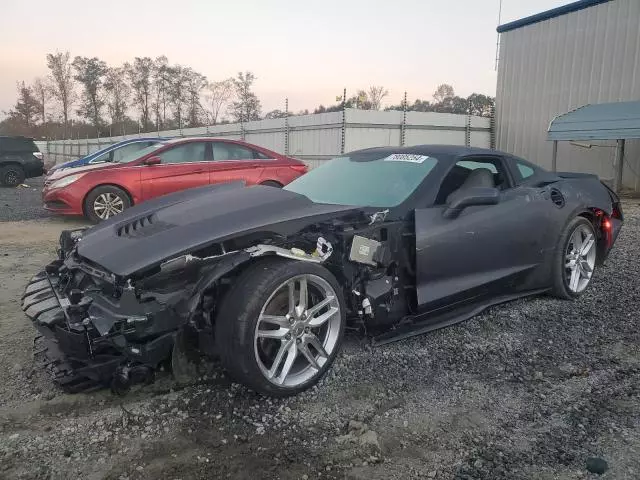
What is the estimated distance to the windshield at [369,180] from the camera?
3547mm

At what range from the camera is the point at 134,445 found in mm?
2311

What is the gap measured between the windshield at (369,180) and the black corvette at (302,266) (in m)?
0.02

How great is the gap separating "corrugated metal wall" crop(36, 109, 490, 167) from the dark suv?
7.27 metres

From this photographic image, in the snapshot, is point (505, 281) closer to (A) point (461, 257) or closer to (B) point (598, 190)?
(A) point (461, 257)

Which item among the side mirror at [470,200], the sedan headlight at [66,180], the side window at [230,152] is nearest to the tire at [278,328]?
the side mirror at [470,200]

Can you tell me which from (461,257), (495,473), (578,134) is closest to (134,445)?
(495,473)

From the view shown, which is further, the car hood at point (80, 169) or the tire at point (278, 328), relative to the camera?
the car hood at point (80, 169)

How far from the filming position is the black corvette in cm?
255

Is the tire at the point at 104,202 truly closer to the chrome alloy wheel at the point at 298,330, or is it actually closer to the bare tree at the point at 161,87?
the chrome alloy wheel at the point at 298,330

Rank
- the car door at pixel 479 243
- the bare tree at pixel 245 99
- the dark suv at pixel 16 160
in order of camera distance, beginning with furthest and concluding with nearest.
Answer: the bare tree at pixel 245 99
the dark suv at pixel 16 160
the car door at pixel 479 243

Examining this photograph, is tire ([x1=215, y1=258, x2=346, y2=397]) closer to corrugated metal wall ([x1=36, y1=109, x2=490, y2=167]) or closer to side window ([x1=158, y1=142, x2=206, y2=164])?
side window ([x1=158, y1=142, x2=206, y2=164])

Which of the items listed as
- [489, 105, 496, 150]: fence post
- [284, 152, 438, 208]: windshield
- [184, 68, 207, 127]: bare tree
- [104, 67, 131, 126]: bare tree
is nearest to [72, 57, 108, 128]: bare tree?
[104, 67, 131, 126]: bare tree

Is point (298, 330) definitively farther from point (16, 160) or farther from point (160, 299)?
point (16, 160)

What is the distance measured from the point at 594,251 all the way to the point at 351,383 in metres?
3.03
